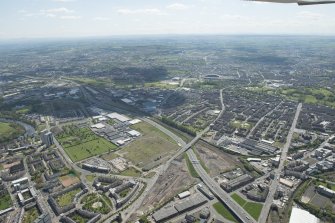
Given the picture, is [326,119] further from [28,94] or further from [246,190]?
[28,94]

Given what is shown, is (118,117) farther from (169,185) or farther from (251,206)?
(251,206)

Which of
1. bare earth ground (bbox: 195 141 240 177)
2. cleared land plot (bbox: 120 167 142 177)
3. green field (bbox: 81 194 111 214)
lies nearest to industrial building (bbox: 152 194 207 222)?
green field (bbox: 81 194 111 214)

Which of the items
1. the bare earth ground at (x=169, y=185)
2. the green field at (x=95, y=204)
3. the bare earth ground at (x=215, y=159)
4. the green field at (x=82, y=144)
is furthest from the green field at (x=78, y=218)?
the bare earth ground at (x=215, y=159)

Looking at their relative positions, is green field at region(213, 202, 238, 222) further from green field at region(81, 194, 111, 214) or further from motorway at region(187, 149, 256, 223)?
green field at region(81, 194, 111, 214)

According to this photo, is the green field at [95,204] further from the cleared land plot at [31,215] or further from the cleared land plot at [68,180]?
the cleared land plot at [31,215]

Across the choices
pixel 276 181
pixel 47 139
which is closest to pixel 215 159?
pixel 276 181
